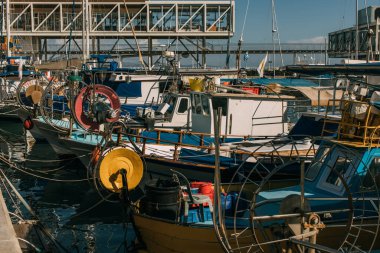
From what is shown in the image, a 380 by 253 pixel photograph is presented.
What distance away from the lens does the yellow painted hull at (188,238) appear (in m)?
10.1

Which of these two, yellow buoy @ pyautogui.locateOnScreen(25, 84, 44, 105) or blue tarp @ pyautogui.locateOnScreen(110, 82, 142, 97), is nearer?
yellow buoy @ pyautogui.locateOnScreen(25, 84, 44, 105)

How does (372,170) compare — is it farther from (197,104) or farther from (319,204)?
(197,104)

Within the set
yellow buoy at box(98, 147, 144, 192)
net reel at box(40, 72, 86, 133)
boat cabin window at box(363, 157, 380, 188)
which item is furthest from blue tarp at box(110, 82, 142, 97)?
boat cabin window at box(363, 157, 380, 188)

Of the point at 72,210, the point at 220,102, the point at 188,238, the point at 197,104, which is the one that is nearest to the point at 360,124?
the point at 188,238

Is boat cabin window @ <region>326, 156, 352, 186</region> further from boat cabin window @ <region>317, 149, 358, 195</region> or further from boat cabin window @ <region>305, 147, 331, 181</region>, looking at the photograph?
boat cabin window @ <region>305, 147, 331, 181</region>

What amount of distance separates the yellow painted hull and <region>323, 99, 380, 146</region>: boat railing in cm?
176

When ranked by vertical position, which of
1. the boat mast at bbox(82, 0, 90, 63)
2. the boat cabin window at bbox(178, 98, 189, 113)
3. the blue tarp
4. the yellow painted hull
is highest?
the boat mast at bbox(82, 0, 90, 63)

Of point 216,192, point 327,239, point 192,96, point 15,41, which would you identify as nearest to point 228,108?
point 192,96

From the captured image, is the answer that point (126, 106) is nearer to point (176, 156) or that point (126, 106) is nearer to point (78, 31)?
point (176, 156)

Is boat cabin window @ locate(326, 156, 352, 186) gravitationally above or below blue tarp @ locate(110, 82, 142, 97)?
below

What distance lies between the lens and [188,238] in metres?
10.4

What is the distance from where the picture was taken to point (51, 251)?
11023mm

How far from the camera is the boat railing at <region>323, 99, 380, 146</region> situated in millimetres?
10273

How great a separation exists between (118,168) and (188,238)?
2.35 meters
